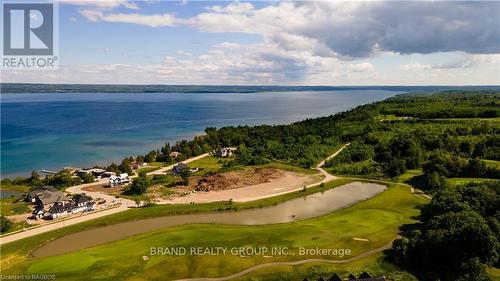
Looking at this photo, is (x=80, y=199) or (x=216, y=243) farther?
(x=80, y=199)

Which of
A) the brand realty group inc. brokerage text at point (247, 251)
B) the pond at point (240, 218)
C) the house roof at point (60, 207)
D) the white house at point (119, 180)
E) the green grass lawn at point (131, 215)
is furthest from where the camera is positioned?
the white house at point (119, 180)

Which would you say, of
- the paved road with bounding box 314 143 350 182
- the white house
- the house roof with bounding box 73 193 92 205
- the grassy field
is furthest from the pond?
the white house

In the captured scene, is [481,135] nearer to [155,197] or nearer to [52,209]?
[155,197]

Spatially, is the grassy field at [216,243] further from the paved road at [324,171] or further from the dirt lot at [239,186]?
the paved road at [324,171]

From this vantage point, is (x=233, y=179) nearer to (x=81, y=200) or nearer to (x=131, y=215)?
(x=131, y=215)

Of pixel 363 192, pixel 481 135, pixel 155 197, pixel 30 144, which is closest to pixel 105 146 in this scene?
pixel 30 144

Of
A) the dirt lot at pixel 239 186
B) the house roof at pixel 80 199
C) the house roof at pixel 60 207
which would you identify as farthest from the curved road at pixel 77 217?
the dirt lot at pixel 239 186

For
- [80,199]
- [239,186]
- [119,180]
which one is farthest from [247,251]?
[119,180]
